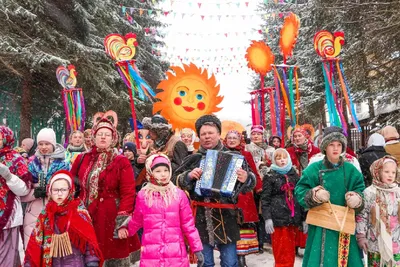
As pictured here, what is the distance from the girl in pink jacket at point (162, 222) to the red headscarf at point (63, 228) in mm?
323

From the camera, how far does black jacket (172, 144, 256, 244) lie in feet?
13.9

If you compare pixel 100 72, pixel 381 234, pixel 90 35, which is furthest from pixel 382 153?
pixel 90 35

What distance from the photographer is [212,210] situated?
14.3 ft

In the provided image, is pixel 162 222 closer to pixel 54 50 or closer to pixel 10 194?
pixel 10 194

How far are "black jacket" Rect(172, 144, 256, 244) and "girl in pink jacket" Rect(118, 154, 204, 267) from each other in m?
0.23

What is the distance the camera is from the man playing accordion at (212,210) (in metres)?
4.25

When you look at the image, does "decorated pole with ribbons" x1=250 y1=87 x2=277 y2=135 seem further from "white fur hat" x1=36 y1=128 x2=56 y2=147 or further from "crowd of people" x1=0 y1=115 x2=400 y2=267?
"white fur hat" x1=36 y1=128 x2=56 y2=147

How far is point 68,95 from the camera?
37.6ft

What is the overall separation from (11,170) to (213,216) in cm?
226

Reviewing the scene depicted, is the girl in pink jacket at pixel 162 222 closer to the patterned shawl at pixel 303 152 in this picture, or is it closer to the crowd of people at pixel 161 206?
the crowd of people at pixel 161 206

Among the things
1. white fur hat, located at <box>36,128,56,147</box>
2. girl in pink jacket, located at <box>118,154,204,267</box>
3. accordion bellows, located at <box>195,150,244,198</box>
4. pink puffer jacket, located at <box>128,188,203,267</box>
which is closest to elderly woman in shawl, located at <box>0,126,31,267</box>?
white fur hat, located at <box>36,128,56,147</box>

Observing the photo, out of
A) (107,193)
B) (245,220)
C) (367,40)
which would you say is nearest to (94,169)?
(107,193)

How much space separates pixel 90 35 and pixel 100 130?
14165 millimetres

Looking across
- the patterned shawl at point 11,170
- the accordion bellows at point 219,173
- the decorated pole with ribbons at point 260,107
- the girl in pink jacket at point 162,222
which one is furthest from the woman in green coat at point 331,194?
the decorated pole with ribbons at point 260,107
